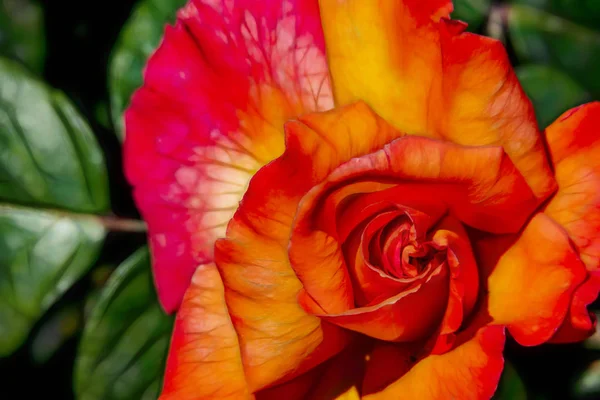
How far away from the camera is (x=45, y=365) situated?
2.66 ft

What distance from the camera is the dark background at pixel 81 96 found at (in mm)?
752

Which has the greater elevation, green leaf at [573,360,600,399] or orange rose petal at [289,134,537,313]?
orange rose petal at [289,134,537,313]

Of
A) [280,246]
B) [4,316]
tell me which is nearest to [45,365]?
[4,316]

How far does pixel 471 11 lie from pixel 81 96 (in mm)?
413

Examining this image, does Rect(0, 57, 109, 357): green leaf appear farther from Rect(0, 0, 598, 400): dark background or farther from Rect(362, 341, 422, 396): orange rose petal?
Rect(362, 341, 422, 396): orange rose petal

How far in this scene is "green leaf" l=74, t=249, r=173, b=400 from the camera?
0.65 m

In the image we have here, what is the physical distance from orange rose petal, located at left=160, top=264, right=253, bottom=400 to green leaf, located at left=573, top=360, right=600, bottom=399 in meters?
0.31

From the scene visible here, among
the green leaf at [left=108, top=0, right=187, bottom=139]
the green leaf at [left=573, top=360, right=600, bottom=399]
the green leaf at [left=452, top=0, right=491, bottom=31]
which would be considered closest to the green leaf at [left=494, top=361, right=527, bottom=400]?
the green leaf at [left=573, top=360, right=600, bottom=399]

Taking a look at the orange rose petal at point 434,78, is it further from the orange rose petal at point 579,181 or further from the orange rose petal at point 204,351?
the orange rose petal at point 204,351

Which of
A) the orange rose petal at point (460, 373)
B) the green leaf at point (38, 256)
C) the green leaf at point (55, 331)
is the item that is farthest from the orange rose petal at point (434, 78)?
the green leaf at point (55, 331)

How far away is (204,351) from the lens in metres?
0.51

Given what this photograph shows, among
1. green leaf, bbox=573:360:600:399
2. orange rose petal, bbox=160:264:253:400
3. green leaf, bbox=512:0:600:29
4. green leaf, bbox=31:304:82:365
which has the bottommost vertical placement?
green leaf, bbox=573:360:600:399

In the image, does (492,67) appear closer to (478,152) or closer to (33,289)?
(478,152)

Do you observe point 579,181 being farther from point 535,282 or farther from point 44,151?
point 44,151
